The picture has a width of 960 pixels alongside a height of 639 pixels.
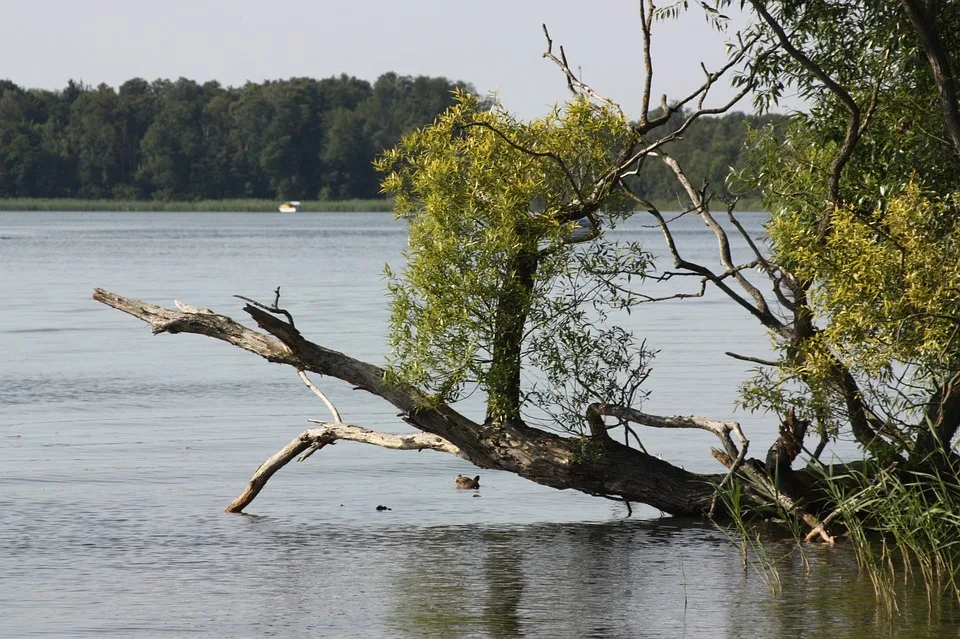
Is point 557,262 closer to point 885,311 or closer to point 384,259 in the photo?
point 885,311

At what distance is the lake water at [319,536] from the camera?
39.9ft

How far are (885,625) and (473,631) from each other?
3.24 metres

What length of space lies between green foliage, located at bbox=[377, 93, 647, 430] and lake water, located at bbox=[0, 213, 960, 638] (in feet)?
6.27

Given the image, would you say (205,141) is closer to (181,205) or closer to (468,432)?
(181,205)

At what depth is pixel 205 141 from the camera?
174250 millimetres

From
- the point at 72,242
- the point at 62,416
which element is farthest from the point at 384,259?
the point at 62,416

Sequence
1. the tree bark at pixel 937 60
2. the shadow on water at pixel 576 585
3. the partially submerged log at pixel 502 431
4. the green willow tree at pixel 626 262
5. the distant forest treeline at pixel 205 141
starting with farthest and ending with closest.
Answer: the distant forest treeline at pixel 205 141 < the partially submerged log at pixel 502 431 < the green willow tree at pixel 626 262 < the tree bark at pixel 937 60 < the shadow on water at pixel 576 585

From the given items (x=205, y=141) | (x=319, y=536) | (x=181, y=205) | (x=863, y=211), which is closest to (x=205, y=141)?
(x=205, y=141)

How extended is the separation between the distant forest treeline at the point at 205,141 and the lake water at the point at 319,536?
139 metres

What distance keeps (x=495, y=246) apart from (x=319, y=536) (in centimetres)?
411

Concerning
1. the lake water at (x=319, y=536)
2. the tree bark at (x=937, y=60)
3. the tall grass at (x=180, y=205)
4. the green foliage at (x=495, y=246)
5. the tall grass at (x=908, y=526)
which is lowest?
the lake water at (x=319, y=536)

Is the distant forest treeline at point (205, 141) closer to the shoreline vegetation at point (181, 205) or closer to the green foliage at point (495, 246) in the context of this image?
the shoreline vegetation at point (181, 205)

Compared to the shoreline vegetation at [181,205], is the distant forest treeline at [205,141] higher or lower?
higher

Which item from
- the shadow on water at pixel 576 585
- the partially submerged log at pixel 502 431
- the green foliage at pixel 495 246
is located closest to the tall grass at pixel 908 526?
the shadow on water at pixel 576 585
